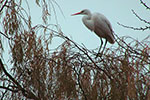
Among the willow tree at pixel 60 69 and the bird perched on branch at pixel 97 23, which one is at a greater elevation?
the bird perched on branch at pixel 97 23

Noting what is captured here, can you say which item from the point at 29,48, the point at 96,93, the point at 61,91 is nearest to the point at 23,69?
the point at 29,48

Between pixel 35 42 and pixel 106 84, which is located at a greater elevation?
pixel 35 42

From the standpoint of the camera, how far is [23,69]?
1315 millimetres

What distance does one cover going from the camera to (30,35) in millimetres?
1353

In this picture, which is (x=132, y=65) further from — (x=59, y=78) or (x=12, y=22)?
(x=12, y=22)

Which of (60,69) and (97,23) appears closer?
(60,69)

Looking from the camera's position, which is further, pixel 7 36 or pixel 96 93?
pixel 7 36

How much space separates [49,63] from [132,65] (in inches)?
16.0

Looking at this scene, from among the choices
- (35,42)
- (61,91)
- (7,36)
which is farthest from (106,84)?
(7,36)

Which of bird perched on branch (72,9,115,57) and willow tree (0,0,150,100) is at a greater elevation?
bird perched on branch (72,9,115,57)

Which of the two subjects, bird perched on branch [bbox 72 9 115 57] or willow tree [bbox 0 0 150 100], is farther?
bird perched on branch [bbox 72 9 115 57]

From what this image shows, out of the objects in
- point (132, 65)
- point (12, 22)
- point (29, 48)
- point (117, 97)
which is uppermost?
point (12, 22)

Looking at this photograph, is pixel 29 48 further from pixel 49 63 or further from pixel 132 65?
pixel 132 65

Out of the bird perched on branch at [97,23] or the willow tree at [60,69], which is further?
the bird perched on branch at [97,23]
